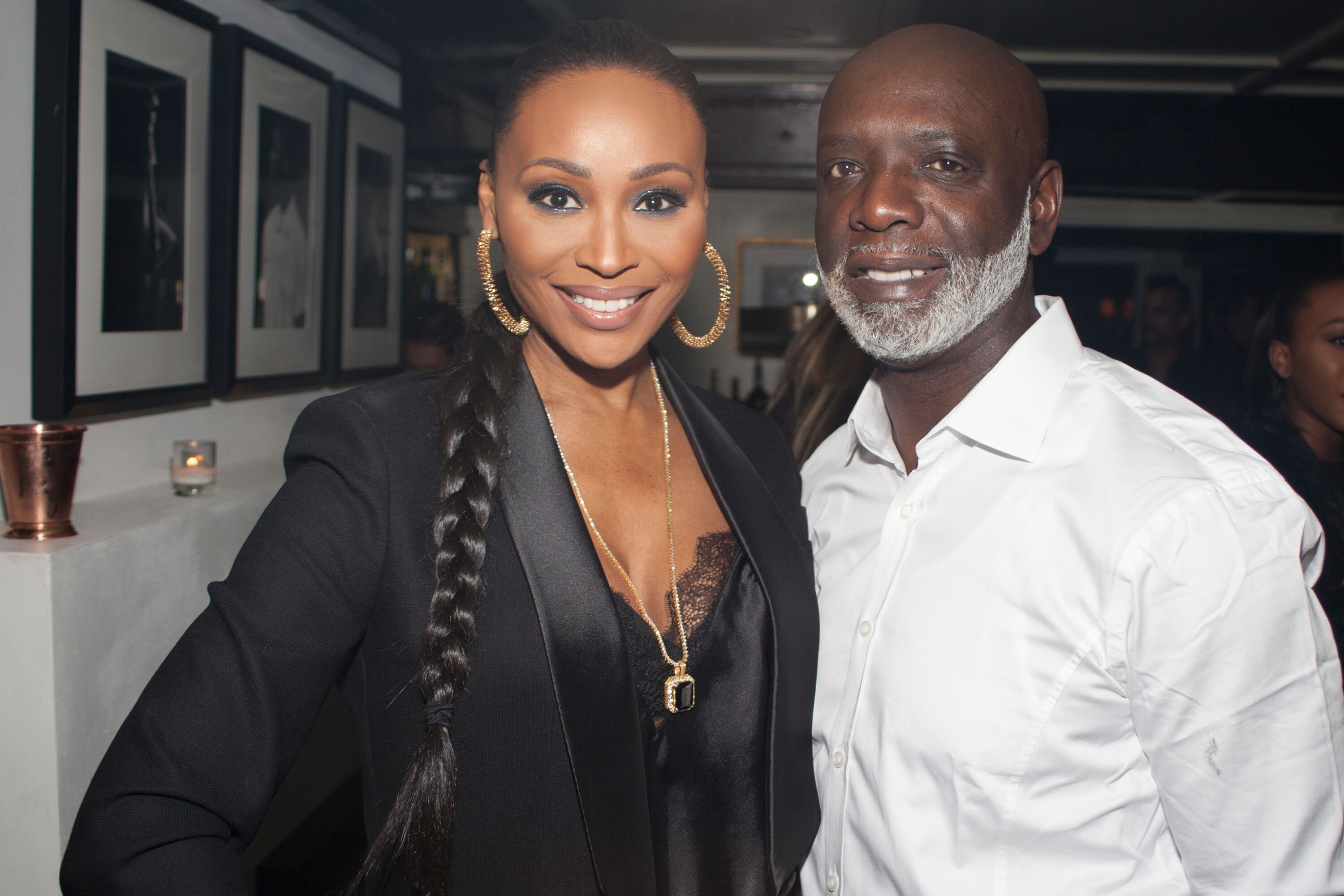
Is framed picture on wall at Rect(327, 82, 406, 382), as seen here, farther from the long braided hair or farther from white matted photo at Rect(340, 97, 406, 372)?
the long braided hair

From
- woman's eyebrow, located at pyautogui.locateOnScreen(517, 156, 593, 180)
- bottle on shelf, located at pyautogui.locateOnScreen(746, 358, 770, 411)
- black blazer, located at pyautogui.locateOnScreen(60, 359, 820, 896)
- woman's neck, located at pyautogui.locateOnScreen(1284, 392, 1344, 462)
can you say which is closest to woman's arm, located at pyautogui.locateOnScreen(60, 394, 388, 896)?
black blazer, located at pyautogui.locateOnScreen(60, 359, 820, 896)

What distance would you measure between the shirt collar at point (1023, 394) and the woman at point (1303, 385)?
1274 mm

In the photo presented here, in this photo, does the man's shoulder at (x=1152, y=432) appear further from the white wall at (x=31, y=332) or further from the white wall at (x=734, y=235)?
the white wall at (x=734, y=235)

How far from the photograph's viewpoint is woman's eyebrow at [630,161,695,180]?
1.25 m

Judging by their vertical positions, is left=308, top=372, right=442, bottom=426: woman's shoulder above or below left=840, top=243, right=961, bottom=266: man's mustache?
below

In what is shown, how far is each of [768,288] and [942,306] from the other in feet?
11.9

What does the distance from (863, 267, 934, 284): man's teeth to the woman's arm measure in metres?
0.75

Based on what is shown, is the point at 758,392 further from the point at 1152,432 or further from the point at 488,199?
the point at 1152,432

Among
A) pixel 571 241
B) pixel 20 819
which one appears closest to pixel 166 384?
pixel 20 819

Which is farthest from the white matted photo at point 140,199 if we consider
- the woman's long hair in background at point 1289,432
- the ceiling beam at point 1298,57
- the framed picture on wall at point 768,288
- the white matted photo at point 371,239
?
the ceiling beam at point 1298,57

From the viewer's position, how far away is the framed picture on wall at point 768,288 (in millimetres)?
4867

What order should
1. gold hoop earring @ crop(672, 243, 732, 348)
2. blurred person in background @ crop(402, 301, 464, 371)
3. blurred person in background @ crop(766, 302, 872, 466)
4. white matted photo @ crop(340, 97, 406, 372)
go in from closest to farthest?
gold hoop earring @ crop(672, 243, 732, 348)
blurred person in background @ crop(766, 302, 872, 466)
white matted photo @ crop(340, 97, 406, 372)
blurred person in background @ crop(402, 301, 464, 371)

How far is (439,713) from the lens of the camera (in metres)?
1.10

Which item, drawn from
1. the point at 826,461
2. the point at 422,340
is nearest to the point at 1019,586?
the point at 826,461
